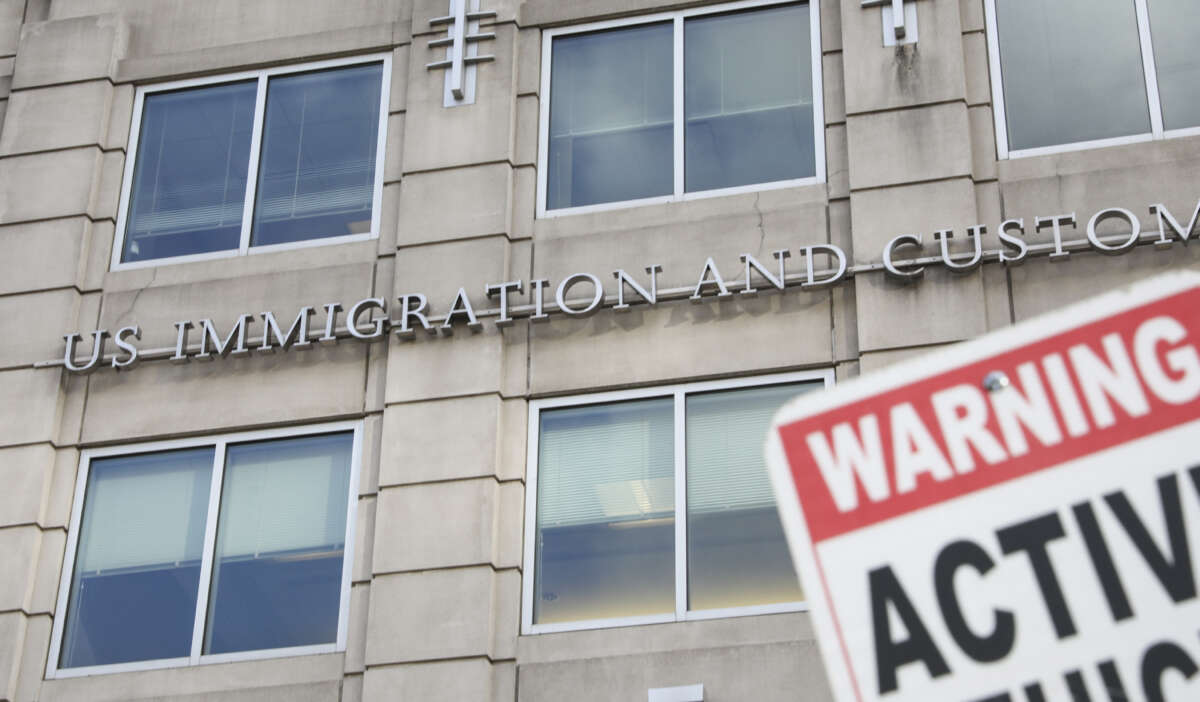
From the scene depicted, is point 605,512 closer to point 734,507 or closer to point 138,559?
point 734,507

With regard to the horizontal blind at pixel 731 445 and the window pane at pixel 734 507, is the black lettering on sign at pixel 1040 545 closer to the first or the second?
the window pane at pixel 734 507

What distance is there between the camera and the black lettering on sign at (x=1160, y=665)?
10.5 ft

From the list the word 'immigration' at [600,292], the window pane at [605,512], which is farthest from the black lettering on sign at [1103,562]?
the word 'immigration' at [600,292]

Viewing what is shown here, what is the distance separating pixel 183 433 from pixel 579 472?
3.82 meters

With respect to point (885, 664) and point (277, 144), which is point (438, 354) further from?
point (885, 664)

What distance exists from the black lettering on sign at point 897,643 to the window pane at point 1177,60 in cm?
1236

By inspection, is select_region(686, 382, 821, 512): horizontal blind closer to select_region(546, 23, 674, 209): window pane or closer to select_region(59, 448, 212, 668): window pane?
select_region(546, 23, 674, 209): window pane

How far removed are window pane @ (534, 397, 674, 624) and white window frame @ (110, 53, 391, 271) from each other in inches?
122

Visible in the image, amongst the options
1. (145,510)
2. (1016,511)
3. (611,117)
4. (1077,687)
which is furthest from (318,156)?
(1077,687)

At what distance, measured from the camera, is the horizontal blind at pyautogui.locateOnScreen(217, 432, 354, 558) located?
48.4 feet

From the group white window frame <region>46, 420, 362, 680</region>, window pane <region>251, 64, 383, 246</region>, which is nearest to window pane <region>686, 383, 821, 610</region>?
white window frame <region>46, 420, 362, 680</region>

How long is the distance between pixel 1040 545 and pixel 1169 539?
9.8 inches

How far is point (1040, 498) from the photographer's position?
11.2ft

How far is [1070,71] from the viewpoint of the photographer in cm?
1517
